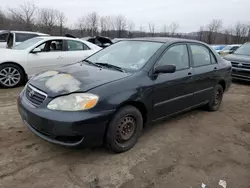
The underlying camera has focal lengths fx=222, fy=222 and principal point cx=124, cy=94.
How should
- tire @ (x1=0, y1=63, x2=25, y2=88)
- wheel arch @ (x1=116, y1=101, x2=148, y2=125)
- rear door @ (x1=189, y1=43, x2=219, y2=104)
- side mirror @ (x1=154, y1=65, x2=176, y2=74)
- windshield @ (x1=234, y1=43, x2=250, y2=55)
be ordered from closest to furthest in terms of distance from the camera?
wheel arch @ (x1=116, y1=101, x2=148, y2=125), side mirror @ (x1=154, y1=65, x2=176, y2=74), rear door @ (x1=189, y1=43, x2=219, y2=104), tire @ (x1=0, y1=63, x2=25, y2=88), windshield @ (x1=234, y1=43, x2=250, y2=55)

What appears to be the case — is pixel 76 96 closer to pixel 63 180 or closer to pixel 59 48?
pixel 63 180

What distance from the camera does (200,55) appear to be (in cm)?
429

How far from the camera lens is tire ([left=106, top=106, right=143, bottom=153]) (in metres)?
2.79

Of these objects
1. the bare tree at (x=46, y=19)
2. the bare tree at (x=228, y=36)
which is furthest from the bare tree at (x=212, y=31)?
the bare tree at (x=46, y=19)

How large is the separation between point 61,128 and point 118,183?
0.88 metres

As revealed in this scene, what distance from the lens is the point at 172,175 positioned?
105 inches

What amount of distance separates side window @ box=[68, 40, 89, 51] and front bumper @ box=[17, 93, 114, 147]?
14.5ft

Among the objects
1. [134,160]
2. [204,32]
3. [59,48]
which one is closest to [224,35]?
[204,32]

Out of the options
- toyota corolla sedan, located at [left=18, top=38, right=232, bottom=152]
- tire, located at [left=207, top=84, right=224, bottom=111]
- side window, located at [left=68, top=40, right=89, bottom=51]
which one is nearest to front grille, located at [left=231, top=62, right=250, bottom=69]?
tire, located at [left=207, top=84, right=224, bottom=111]

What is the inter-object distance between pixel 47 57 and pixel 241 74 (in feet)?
21.4

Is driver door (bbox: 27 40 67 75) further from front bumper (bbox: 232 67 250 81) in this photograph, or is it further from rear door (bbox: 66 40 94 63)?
front bumper (bbox: 232 67 250 81)

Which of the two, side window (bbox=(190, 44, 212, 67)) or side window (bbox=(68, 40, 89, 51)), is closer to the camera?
side window (bbox=(190, 44, 212, 67))

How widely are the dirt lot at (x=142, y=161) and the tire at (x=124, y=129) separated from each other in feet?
0.43

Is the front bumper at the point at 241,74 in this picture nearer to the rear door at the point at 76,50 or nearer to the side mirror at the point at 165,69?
the rear door at the point at 76,50
